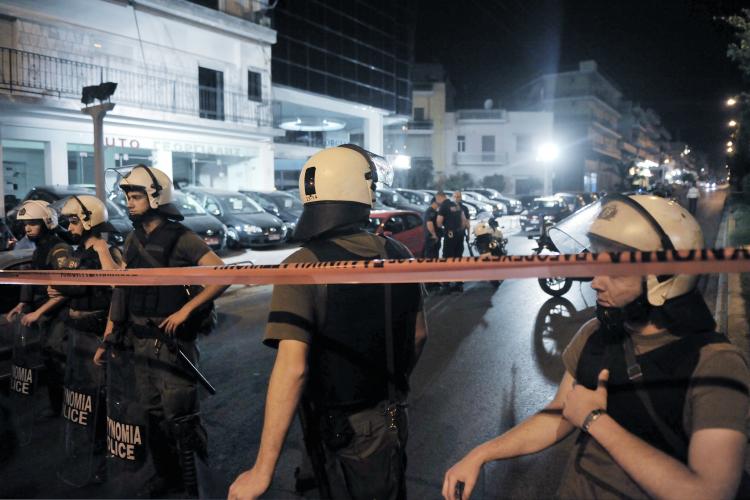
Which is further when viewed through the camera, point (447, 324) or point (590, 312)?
point (590, 312)

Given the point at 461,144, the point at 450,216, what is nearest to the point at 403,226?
the point at 450,216

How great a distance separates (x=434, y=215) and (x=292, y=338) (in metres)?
9.43

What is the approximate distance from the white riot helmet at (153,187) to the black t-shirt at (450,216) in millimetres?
7703

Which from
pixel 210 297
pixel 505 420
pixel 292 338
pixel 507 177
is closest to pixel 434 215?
pixel 505 420

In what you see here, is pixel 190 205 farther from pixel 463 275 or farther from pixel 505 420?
pixel 463 275

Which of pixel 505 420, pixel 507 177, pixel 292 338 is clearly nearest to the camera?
pixel 292 338

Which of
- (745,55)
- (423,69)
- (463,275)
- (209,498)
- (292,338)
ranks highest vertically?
(423,69)

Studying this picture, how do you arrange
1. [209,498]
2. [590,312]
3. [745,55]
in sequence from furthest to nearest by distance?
[590,312] < [745,55] < [209,498]

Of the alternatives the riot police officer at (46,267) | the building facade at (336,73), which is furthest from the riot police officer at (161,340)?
the building facade at (336,73)

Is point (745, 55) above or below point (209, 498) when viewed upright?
above

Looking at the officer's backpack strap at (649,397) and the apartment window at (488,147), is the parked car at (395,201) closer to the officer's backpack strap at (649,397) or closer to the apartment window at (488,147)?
the officer's backpack strap at (649,397)

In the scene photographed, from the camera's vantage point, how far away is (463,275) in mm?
1872

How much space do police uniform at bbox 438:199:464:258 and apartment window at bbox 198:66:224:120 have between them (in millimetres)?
14150

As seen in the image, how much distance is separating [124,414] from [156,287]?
74cm
